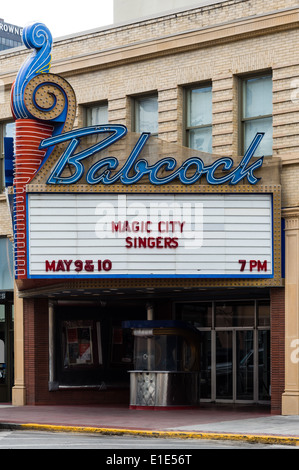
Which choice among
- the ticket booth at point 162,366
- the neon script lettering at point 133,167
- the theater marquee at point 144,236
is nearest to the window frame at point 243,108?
the neon script lettering at point 133,167

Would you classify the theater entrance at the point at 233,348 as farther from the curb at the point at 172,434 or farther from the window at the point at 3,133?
the curb at the point at 172,434

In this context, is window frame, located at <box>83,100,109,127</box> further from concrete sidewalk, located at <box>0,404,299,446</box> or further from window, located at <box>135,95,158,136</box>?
concrete sidewalk, located at <box>0,404,299,446</box>

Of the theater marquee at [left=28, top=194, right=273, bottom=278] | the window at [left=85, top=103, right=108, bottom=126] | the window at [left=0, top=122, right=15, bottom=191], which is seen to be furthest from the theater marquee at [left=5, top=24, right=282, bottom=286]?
the window at [left=0, top=122, right=15, bottom=191]

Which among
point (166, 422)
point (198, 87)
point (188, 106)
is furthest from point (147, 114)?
point (166, 422)

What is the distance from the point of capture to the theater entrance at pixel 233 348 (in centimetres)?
2939

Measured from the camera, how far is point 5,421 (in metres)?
24.3

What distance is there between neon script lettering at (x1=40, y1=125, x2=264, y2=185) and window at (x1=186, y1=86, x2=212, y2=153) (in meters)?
2.06

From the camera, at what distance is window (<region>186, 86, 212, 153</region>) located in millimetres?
28000

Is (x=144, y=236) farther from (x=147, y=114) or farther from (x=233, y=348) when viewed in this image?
(x=233, y=348)

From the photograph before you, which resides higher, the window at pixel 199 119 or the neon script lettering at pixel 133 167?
the window at pixel 199 119

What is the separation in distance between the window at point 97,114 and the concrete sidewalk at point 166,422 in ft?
27.6

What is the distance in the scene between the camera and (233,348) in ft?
98.1
